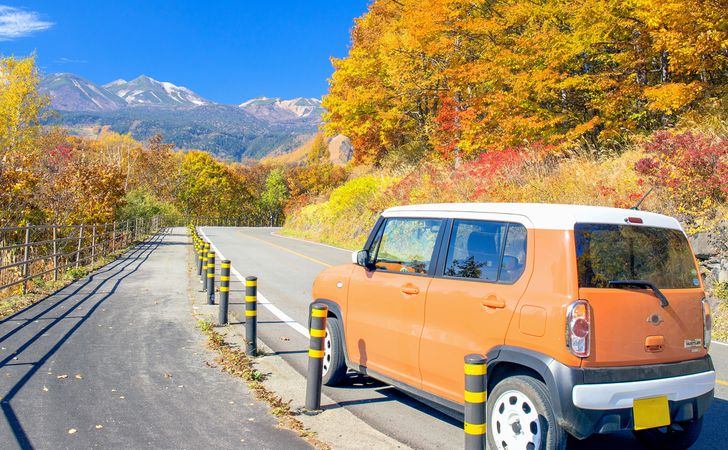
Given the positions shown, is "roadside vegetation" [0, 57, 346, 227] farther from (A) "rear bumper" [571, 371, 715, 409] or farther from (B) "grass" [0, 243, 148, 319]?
(A) "rear bumper" [571, 371, 715, 409]

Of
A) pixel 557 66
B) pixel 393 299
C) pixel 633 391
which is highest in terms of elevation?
pixel 557 66

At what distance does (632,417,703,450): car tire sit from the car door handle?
165 centimetres

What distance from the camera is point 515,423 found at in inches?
159

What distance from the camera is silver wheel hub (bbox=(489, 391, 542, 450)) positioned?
3.91 m

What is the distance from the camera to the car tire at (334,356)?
19.8ft

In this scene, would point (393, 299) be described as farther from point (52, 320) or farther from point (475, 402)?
point (52, 320)

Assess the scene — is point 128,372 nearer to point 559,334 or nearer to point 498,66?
point 559,334

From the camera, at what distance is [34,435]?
15.4 ft

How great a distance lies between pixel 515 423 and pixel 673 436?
1514mm

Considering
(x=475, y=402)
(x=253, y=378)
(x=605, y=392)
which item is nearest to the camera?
(x=605, y=392)

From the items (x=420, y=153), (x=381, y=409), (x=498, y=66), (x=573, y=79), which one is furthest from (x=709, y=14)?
(x=420, y=153)

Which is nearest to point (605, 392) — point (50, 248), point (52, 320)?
point (52, 320)

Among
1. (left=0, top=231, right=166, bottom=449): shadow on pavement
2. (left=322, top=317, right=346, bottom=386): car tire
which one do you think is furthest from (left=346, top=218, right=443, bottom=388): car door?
(left=0, top=231, right=166, bottom=449): shadow on pavement

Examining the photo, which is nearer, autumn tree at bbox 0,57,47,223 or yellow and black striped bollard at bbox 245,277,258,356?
yellow and black striped bollard at bbox 245,277,258,356
